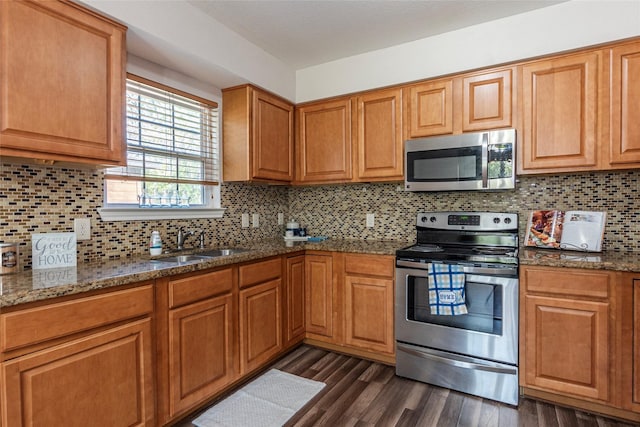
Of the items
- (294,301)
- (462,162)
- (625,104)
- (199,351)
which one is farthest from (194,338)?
(625,104)

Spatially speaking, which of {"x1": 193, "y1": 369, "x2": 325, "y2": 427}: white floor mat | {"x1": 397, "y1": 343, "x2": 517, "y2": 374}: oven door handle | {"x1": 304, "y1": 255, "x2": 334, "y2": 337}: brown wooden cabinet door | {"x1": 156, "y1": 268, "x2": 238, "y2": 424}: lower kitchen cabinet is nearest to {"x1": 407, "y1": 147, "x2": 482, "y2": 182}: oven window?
{"x1": 304, "y1": 255, "x2": 334, "y2": 337}: brown wooden cabinet door

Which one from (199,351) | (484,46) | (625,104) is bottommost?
(199,351)

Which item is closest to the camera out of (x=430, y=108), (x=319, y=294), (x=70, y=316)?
(x=70, y=316)

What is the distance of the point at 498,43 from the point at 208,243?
2.62 meters

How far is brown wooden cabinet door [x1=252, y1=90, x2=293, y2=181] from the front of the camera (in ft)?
9.24

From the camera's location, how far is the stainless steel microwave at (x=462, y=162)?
2.36 metres

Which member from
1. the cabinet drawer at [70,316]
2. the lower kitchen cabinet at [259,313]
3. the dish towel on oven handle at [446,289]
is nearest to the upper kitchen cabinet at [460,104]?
the dish towel on oven handle at [446,289]

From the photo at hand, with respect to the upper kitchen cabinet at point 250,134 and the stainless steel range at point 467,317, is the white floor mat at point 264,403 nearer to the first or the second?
the stainless steel range at point 467,317

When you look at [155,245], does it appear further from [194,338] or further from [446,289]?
[446,289]

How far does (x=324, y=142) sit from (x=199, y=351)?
202 centimetres

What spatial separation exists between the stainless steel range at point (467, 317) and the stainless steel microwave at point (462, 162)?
353 millimetres

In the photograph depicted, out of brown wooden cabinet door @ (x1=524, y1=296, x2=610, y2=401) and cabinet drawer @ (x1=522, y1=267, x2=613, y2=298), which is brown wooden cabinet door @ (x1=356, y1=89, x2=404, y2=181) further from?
brown wooden cabinet door @ (x1=524, y1=296, x2=610, y2=401)

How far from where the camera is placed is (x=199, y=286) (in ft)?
6.37

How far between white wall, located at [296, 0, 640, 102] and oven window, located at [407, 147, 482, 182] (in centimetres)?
61
